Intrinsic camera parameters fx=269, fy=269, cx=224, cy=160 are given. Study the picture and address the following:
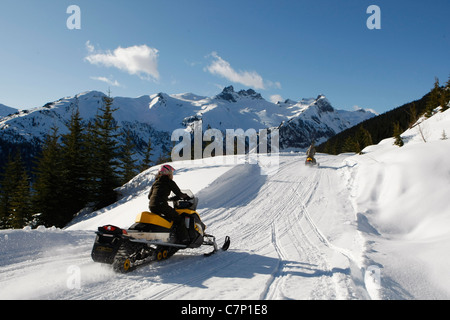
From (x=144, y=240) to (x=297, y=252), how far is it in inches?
133

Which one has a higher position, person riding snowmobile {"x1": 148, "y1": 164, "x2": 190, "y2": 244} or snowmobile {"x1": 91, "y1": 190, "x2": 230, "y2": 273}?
person riding snowmobile {"x1": 148, "y1": 164, "x2": 190, "y2": 244}

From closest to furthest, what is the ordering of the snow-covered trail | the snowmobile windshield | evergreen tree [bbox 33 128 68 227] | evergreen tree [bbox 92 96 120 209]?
the snow-covered trail
the snowmobile windshield
evergreen tree [bbox 33 128 68 227]
evergreen tree [bbox 92 96 120 209]

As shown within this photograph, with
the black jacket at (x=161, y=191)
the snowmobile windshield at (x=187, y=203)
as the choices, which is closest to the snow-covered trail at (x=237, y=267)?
the snowmobile windshield at (x=187, y=203)

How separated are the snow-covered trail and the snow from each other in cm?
2

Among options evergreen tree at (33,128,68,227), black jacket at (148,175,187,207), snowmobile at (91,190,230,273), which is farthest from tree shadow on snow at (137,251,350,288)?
evergreen tree at (33,128,68,227)

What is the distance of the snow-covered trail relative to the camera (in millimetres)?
3807

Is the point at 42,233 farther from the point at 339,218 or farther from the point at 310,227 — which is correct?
the point at 339,218

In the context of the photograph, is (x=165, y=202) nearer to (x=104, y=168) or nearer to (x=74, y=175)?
(x=104, y=168)

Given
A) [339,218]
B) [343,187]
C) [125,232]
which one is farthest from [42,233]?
[343,187]

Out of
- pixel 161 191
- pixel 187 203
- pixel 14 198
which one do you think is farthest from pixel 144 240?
pixel 14 198

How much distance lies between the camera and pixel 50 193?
20.6m

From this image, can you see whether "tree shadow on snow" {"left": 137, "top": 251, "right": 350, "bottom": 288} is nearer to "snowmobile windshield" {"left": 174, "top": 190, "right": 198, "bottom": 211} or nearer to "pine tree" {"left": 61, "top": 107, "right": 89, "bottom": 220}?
"snowmobile windshield" {"left": 174, "top": 190, "right": 198, "bottom": 211}

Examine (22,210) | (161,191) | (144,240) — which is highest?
(161,191)

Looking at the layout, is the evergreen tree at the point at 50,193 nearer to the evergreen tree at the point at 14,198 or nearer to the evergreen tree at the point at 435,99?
the evergreen tree at the point at 14,198
